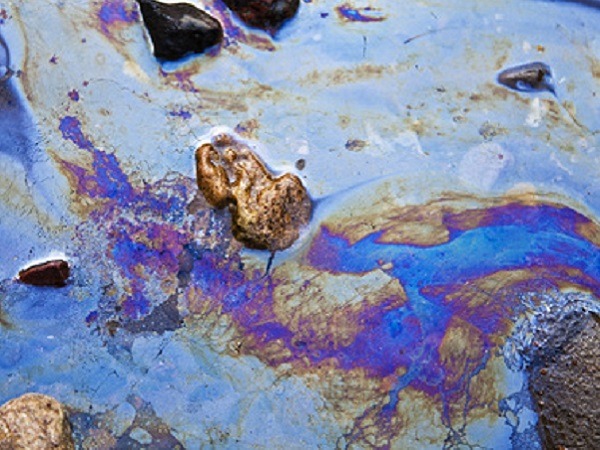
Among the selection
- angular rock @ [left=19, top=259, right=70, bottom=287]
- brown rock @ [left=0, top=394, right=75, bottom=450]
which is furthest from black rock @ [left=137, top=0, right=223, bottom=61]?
brown rock @ [left=0, top=394, right=75, bottom=450]

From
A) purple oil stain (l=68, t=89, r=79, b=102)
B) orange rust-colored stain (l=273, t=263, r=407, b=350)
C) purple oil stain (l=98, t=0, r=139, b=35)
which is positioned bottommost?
orange rust-colored stain (l=273, t=263, r=407, b=350)

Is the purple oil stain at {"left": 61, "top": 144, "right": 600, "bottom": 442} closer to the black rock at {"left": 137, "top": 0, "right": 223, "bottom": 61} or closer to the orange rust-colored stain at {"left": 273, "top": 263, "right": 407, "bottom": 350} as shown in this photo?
the orange rust-colored stain at {"left": 273, "top": 263, "right": 407, "bottom": 350}

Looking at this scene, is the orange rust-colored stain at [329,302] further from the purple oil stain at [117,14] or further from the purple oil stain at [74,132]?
the purple oil stain at [117,14]

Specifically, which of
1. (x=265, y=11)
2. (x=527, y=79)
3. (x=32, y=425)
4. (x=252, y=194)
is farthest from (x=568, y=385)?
(x=32, y=425)

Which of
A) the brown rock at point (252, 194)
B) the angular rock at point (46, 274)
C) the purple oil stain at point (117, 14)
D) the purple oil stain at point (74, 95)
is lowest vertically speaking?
the angular rock at point (46, 274)

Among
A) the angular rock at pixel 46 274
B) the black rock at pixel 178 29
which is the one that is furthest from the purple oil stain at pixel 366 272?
the black rock at pixel 178 29

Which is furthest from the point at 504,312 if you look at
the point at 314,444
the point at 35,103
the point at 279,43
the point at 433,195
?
the point at 35,103

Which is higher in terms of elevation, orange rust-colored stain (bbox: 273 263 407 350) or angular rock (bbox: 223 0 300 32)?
angular rock (bbox: 223 0 300 32)

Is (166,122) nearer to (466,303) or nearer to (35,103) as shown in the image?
(35,103)
